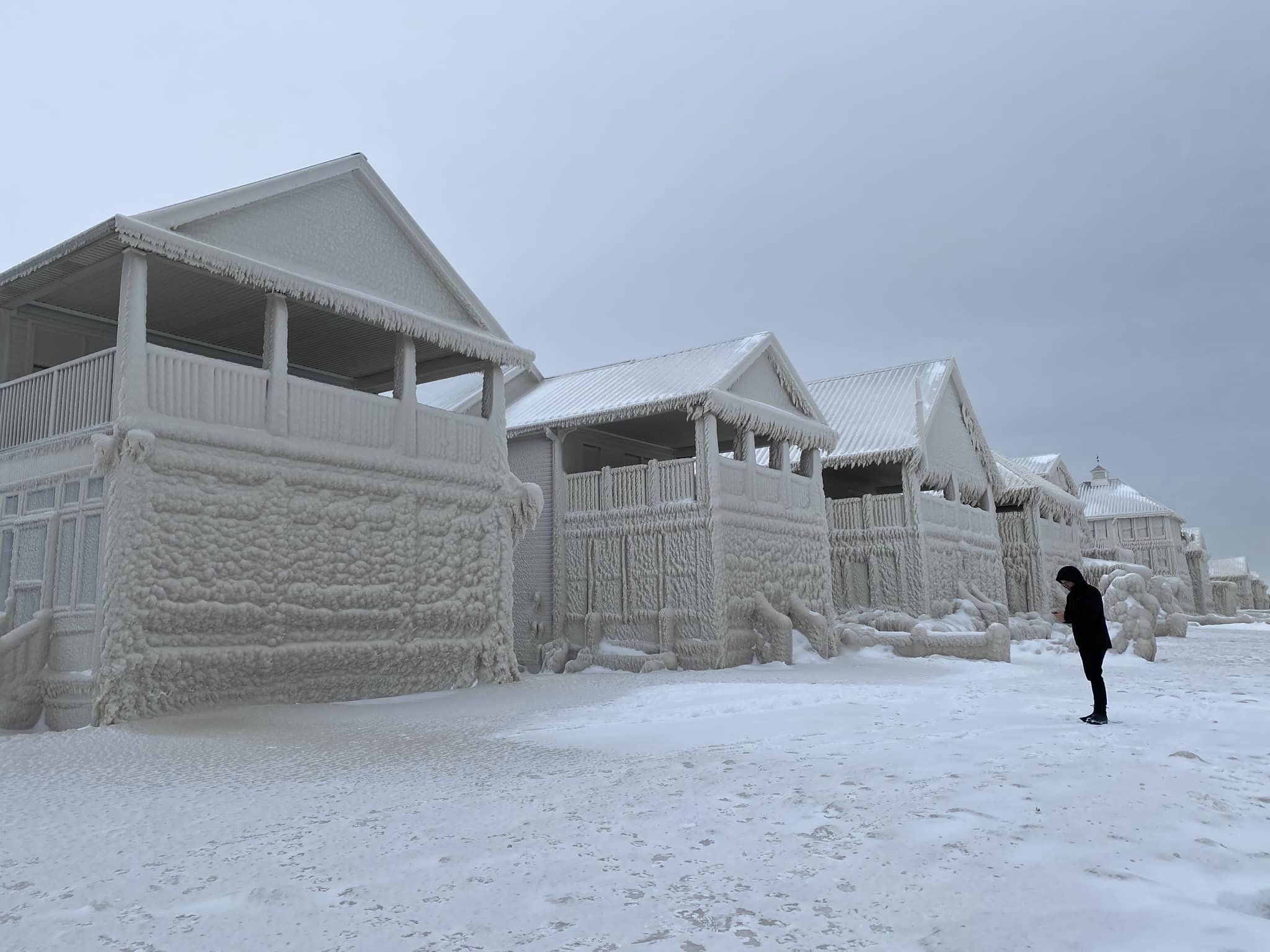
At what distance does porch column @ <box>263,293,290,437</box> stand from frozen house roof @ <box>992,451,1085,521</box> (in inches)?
923

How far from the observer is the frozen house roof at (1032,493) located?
3091cm

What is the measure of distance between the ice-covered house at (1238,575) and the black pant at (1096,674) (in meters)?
69.7

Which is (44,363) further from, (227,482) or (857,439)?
(857,439)

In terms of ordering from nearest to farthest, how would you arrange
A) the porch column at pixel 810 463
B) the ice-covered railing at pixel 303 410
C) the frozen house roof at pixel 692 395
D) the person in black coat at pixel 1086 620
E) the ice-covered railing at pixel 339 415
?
1. the person in black coat at pixel 1086 620
2. the ice-covered railing at pixel 303 410
3. the ice-covered railing at pixel 339 415
4. the frozen house roof at pixel 692 395
5. the porch column at pixel 810 463

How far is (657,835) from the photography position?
4.39 metres

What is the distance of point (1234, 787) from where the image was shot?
514 centimetres

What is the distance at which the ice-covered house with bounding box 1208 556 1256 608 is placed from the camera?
6838cm

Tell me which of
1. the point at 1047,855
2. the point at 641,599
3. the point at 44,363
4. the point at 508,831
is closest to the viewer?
the point at 1047,855

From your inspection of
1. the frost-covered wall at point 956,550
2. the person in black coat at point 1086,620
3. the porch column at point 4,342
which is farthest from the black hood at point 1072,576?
the frost-covered wall at point 956,550

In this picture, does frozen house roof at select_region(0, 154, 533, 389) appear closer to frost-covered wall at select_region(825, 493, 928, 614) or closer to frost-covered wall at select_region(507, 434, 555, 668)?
frost-covered wall at select_region(507, 434, 555, 668)

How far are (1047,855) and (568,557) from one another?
15438mm

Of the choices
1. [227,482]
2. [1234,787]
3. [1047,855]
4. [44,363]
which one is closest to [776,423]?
[227,482]

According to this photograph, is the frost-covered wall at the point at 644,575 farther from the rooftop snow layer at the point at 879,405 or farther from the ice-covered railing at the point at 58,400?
the ice-covered railing at the point at 58,400

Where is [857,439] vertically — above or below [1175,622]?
above
